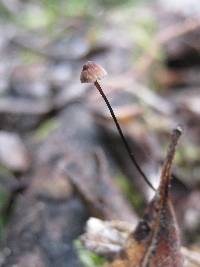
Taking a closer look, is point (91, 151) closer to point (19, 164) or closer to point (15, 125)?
point (19, 164)

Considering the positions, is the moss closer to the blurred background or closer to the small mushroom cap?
the blurred background

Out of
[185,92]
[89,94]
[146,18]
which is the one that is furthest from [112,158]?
[146,18]

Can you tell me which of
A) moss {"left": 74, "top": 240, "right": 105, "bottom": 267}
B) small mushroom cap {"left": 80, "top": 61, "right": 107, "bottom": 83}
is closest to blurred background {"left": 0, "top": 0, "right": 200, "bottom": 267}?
moss {"left": 74, "top": 240, "right": 105, "bottom": 267}

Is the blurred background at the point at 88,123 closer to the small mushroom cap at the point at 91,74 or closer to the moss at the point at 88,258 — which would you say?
the moss at the point at 88,258

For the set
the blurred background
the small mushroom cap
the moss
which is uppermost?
the blurred background

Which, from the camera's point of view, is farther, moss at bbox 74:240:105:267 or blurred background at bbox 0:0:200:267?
blurred background at bbox 0:0:200:267

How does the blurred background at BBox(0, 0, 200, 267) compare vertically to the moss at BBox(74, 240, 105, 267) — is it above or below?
above

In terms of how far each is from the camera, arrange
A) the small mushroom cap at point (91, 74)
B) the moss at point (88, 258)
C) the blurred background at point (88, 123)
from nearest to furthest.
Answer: the small mushroom cap at point (91, 74) < the moss at point (88, 258) < the blurred background at point (88, 123)

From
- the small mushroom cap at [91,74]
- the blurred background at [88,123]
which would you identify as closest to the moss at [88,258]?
the blurred background at [88,123]

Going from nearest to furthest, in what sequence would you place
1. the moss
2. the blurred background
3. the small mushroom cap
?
the small mushroom cap, the moss, the blurred background
